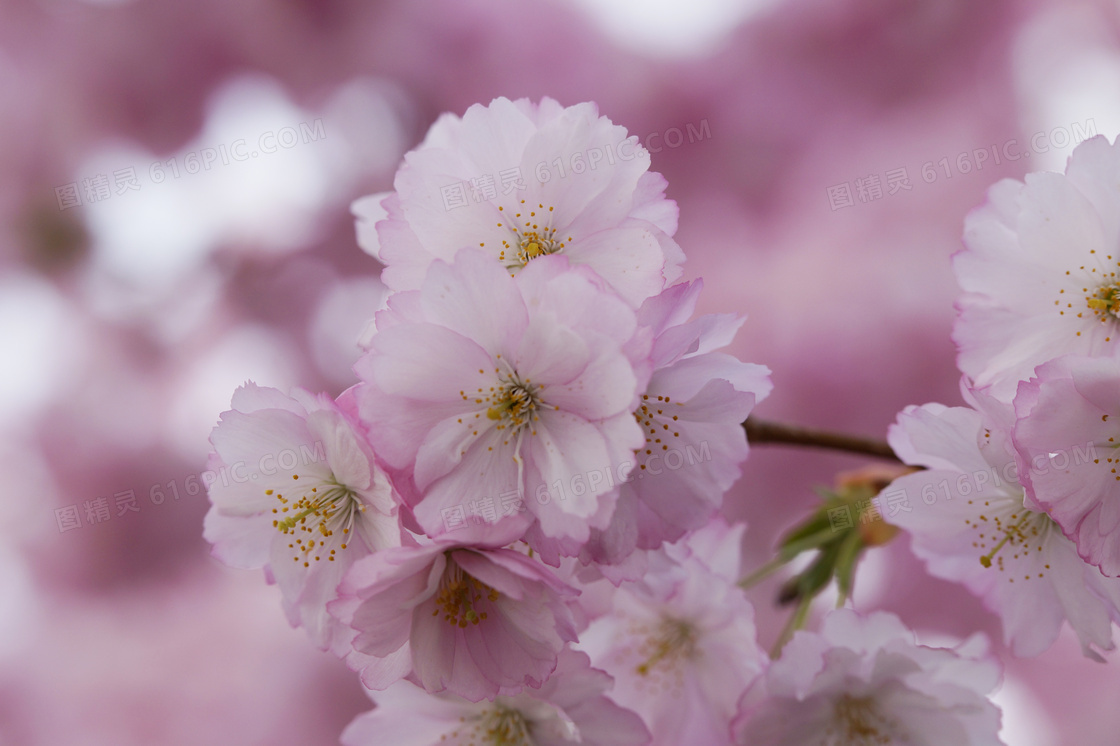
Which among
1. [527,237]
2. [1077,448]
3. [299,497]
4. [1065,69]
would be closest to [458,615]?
[299,497]

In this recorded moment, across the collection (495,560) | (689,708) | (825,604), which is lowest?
(825,604)

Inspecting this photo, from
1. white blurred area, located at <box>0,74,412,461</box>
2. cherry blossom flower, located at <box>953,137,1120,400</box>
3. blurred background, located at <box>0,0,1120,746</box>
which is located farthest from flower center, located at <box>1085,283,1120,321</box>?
white blurred area, located at <box>0,74,412,461</box>

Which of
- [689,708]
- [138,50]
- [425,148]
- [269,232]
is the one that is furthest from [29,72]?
[689,708]

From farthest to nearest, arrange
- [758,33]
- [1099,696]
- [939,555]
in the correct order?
[758,33] < [1099,696] < [939,555]

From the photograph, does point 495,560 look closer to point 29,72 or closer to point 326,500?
point 326,500

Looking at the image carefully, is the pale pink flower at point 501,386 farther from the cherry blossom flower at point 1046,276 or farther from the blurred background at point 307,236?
the blurred background at point 307,236

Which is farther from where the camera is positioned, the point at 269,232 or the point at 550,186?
the point at 269,232

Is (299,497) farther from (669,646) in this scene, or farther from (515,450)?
(669,646)
